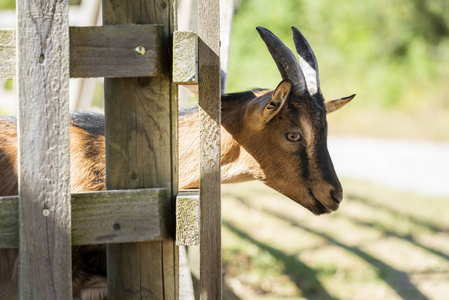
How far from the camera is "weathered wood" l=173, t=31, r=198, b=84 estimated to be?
204 cm

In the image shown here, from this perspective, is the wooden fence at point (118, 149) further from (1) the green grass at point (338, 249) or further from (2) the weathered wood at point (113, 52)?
(1) the green grass at point (338, 249)

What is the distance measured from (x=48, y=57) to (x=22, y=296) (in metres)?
0.87

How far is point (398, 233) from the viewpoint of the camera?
22.1ft

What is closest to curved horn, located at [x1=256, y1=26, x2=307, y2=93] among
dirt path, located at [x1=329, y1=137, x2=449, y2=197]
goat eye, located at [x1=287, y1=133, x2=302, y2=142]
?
goat eye, located at [x1=287, y1=133, x2=302, y2=142]

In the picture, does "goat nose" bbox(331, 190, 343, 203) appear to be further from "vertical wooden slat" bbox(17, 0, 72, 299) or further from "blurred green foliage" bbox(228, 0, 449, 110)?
"blurred green foliage" bbox(228, 0, 449, 110)

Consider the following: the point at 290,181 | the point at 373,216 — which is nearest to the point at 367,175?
the point at 373,216

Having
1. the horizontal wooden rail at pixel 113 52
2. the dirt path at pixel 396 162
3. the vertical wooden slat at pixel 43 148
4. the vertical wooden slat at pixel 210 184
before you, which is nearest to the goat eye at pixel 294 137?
the vertical wooden slat at pixel 210 184

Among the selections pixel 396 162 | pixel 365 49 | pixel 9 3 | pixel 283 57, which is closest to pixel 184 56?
pixel 283 57

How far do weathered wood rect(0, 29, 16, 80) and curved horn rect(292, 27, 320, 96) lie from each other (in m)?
1.95

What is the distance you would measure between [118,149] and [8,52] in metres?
0.53

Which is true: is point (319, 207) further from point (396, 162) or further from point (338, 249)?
point (396, 162)

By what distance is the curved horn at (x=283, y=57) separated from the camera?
3168mm

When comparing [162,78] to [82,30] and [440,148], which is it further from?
[440,148]

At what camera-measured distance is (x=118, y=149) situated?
2168 millimetres
